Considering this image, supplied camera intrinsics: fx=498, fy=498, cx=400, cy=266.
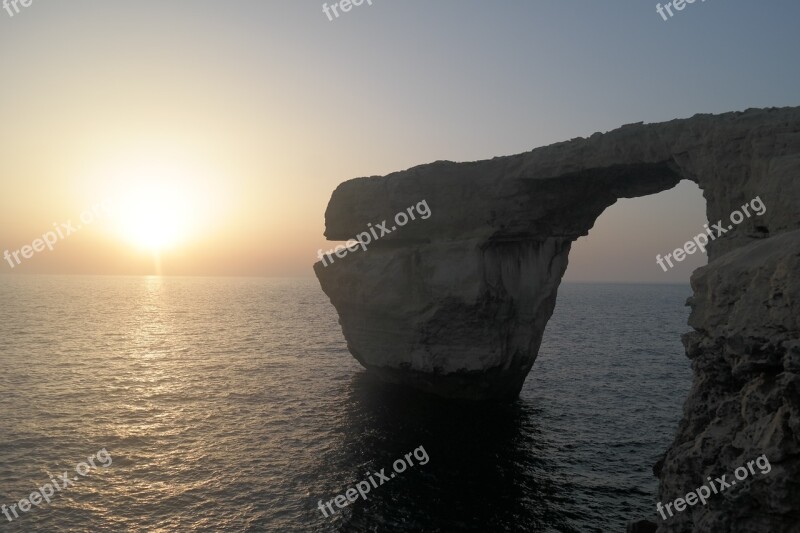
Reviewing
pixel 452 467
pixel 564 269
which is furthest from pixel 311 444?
pixel 564 269

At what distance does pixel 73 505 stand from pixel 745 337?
64.3ft

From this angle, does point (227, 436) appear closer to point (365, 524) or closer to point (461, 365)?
point (365, 524)

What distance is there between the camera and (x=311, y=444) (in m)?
21.5

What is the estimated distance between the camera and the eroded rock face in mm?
8992

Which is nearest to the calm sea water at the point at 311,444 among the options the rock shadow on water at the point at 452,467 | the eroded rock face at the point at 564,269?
the rock shadow on water at the point at 452,467

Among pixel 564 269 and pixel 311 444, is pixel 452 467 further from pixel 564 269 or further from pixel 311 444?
pixel 564 269

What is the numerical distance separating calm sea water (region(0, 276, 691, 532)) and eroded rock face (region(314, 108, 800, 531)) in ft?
13.2

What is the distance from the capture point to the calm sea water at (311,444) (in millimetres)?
15914

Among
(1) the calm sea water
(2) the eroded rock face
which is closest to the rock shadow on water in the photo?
(1) the calm sea water

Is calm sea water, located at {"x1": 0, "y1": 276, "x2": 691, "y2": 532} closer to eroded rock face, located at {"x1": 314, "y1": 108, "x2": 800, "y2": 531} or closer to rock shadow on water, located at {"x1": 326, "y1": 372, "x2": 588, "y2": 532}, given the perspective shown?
rock shadow on water, located at {"x1": 326, "y1": 372, "x2": 588, "y2": 532}

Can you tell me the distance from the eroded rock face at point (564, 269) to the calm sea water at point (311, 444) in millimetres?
4024

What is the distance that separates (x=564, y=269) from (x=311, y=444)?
56.0ft

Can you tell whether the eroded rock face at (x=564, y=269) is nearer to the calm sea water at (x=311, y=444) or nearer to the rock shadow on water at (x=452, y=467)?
the rock shadow on water at (x=452, y=467)

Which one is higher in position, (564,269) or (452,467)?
(564,269)
